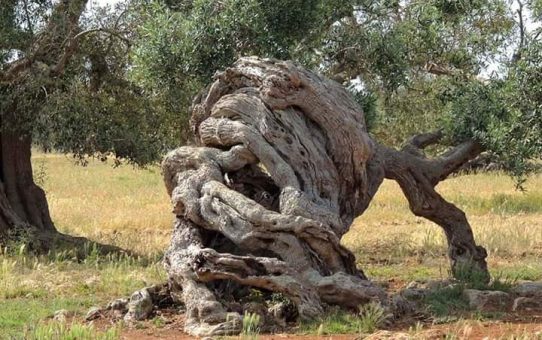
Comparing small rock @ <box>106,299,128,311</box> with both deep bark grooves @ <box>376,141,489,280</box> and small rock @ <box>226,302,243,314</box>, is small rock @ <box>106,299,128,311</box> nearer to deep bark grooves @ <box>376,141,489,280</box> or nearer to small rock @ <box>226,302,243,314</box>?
small rock @ <box>226,302,243,314</box>

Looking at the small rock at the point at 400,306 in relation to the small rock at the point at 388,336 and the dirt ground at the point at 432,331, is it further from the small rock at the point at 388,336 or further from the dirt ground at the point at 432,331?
the small rock at the point at 388,336

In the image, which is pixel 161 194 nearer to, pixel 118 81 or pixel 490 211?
pixel 490 211

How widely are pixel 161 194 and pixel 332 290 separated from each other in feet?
74.4

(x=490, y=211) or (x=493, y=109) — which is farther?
(x=490, y=211)

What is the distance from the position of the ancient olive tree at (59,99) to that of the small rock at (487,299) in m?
7.43

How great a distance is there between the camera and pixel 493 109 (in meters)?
11.7

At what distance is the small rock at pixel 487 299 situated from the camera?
1027 cm

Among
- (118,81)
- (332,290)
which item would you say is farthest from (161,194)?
(332,290)

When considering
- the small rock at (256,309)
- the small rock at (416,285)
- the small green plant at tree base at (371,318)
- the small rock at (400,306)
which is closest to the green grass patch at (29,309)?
the small rock at (256,309)

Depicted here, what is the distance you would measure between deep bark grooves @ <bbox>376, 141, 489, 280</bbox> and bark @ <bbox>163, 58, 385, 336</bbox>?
114 cm

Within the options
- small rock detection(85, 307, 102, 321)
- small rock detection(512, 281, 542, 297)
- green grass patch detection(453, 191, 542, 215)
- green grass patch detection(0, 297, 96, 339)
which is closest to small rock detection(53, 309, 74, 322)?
green grass patch detection(0, 297, 96, 339)

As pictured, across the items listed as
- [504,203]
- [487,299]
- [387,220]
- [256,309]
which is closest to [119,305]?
[256,309]

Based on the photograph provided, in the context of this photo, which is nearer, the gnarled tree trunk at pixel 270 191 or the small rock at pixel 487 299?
the gnarled tree trunk at pixel 270 191

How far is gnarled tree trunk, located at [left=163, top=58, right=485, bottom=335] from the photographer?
29.9 feet
